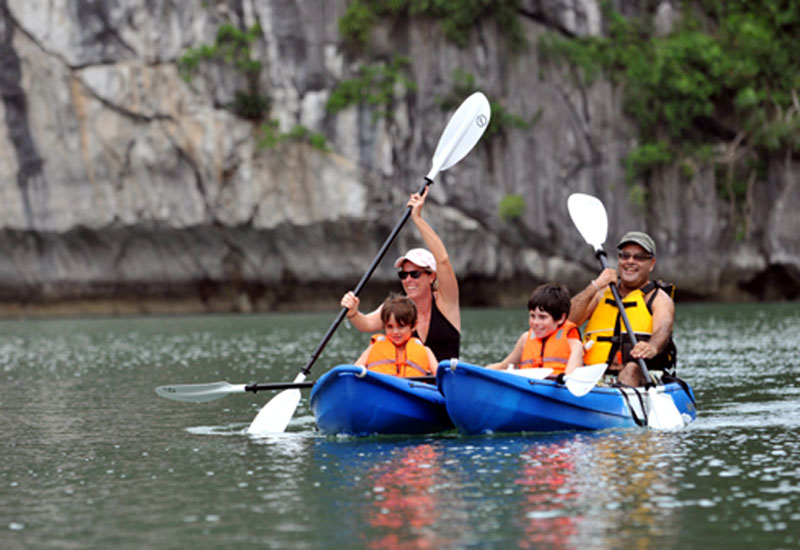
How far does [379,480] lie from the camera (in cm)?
705

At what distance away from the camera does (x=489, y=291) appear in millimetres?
35781

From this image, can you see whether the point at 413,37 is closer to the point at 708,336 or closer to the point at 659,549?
the point at 708,336

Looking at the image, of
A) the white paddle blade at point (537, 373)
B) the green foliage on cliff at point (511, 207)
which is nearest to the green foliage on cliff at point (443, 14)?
the green foliage on cliff at point (511, 207)

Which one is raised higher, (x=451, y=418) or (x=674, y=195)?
(x=674, y=195)

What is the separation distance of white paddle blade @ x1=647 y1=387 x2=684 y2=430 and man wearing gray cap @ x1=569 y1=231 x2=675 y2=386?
373 millimetres

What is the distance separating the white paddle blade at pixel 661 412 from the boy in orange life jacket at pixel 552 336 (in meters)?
0.64

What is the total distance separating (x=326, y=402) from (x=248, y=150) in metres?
25.8

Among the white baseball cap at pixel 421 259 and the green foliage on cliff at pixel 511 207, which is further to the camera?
the green foliage on cliff at pixel 511 207

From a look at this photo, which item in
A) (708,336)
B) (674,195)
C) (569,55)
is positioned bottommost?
(708,336)

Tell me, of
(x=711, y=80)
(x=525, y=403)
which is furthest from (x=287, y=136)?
(x=525, y=403)

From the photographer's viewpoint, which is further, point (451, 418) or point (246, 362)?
point (246, 362)

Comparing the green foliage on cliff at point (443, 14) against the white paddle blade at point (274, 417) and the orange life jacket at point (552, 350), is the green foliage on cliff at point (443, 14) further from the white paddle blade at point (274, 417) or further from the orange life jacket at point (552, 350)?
the orange life jacket at point (552, 350)

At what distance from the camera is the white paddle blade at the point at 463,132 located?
37.9 feet

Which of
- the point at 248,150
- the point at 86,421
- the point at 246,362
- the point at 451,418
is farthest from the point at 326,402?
the point at 248,150
